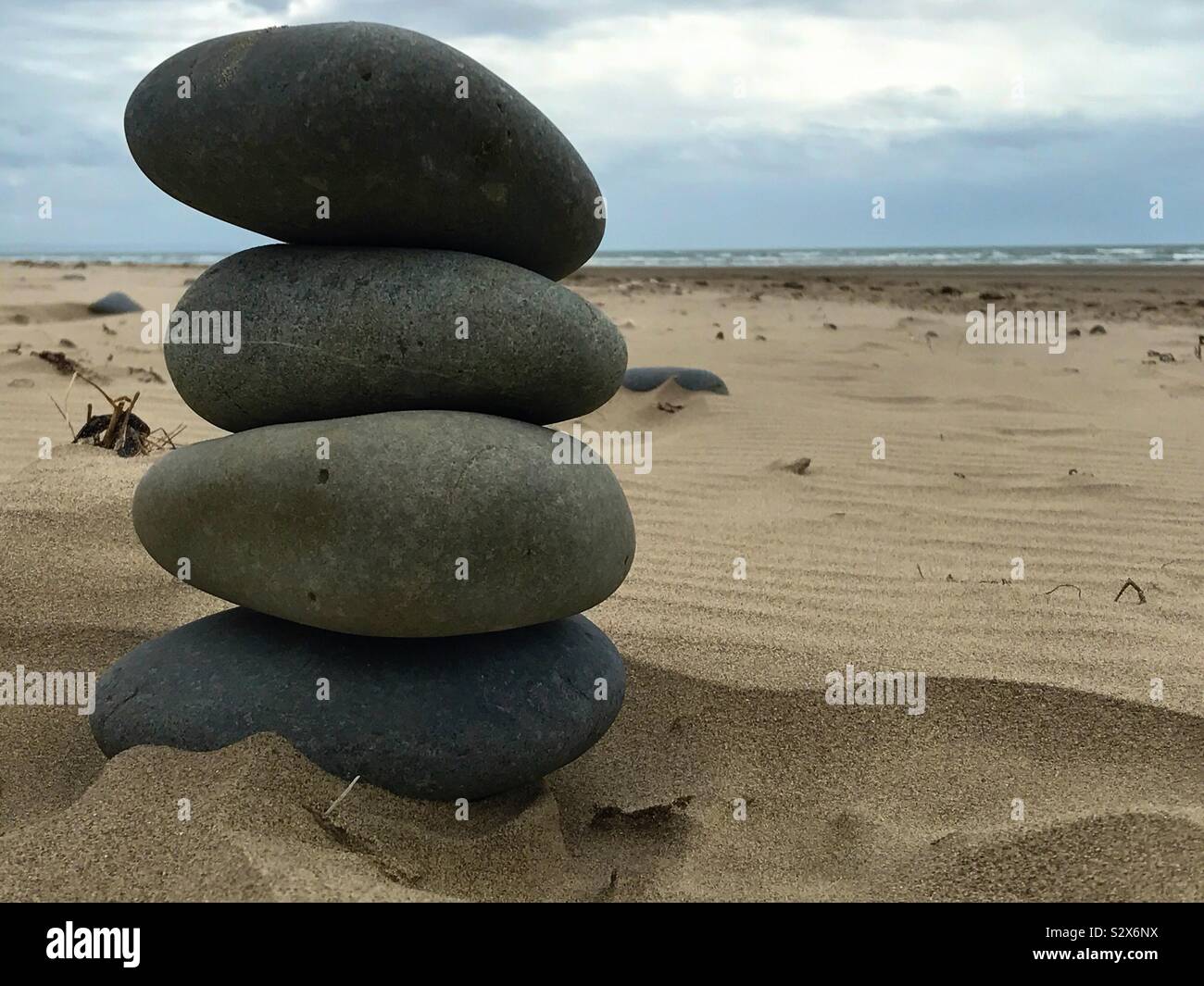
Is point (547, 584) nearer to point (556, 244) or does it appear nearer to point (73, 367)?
point (556, 244)

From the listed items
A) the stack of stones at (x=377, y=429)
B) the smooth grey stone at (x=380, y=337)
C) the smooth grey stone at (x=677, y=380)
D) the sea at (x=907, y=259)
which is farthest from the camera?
the sea at (x=907, y=259)

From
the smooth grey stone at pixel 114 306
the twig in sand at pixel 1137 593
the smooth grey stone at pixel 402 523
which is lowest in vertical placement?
the twig in sand at pixel 1137 593

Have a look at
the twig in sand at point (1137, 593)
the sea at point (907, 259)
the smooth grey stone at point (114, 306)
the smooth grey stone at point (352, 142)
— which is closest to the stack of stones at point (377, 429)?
the smooth grey stone at point (352, 142)

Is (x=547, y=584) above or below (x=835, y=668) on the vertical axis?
above

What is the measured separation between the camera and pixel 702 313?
17484 millimetres

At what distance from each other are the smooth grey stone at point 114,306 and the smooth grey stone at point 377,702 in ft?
42.9

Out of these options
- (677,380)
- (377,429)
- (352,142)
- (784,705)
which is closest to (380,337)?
(377,429)

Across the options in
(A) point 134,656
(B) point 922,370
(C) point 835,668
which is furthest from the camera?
(B) point 922,370

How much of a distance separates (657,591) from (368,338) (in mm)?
2073

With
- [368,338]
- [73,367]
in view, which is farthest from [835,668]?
[73,367]

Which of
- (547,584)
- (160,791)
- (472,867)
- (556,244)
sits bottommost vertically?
(472,867)

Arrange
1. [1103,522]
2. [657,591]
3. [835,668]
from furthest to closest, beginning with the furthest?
[1103,522]
[657,591]
[835,668]

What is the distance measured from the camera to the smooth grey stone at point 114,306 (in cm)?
1468

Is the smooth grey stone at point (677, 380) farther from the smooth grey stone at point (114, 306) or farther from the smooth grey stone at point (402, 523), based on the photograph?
the smooth grey stone at point (114, 306)
